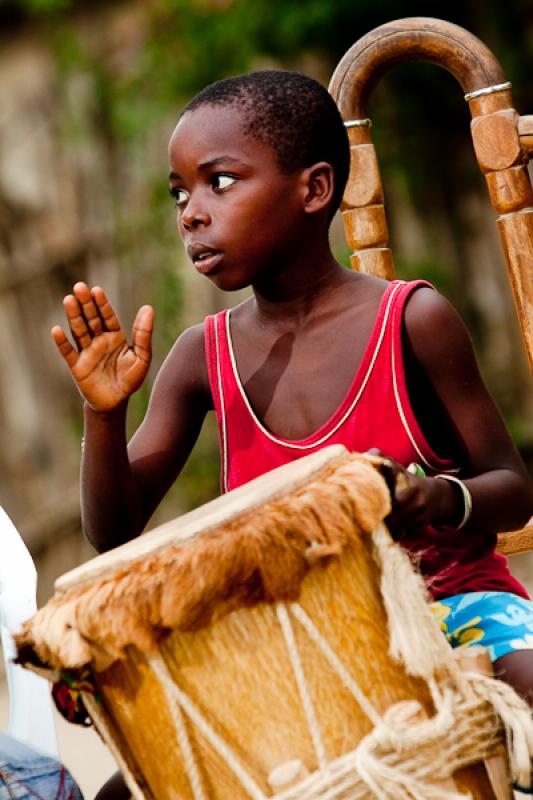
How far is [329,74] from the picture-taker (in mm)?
6129

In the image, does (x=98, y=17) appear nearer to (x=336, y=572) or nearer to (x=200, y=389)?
(x=200, y=389)

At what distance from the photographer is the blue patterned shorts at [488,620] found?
1710 millimetres

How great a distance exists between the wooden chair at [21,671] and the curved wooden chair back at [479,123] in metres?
0.82

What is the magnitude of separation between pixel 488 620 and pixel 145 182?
16.8ft

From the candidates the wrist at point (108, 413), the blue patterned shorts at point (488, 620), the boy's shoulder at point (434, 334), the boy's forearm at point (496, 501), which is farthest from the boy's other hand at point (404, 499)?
the wrist at point (108, 413)

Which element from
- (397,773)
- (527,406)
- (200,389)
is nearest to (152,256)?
(527,406)

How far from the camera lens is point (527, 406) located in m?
5.98

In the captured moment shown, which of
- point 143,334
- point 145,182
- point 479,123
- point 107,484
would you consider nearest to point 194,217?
point 143,334

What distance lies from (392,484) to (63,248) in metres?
5.77

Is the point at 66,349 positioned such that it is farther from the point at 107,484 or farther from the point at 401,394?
the point at 401,394

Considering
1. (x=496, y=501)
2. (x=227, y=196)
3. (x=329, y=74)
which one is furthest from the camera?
(x=329, y=74)

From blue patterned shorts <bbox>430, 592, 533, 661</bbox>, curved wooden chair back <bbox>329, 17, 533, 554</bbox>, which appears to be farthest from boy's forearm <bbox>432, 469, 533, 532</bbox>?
curved wooden chair back <bbox>329, 17, 533, 554</bbox>

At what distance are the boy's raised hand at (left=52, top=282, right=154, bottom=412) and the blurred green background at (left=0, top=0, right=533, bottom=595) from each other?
374 cm

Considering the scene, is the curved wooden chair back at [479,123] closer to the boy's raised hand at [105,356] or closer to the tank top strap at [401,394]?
the tank top strap at [401,394]
